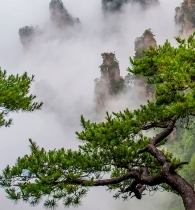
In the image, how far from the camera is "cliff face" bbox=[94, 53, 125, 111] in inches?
2299

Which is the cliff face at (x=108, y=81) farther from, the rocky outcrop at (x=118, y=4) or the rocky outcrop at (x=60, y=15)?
the rocky outcrop at (x=60, y=15)

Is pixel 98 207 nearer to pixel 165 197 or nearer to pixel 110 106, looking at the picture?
pixel 165 197

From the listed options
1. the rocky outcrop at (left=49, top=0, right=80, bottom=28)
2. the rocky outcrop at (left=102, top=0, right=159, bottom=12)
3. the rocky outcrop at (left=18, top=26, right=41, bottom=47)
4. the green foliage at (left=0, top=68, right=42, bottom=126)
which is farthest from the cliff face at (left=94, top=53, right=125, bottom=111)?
the rocky outcrop at (left=18, top=26, right=41, bottom=47)

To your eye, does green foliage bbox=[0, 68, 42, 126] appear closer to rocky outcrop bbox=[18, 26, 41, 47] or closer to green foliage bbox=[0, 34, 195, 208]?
green foliage bbox=[0, 34, 195, 208]

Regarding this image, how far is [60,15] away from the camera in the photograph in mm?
111625

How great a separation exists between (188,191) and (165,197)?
3536 centimetres

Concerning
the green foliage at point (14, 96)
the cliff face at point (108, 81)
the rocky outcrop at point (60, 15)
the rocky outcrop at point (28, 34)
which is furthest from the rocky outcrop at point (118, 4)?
the green foliage at point (14, 96)

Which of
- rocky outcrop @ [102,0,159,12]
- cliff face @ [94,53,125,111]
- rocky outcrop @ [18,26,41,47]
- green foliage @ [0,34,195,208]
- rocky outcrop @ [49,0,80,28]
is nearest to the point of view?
green foliage @ [0,34,195,208]

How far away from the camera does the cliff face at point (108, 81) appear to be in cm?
5839

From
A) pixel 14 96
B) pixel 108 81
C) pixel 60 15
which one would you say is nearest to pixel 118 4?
pixel 60 15

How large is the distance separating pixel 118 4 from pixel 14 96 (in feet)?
313

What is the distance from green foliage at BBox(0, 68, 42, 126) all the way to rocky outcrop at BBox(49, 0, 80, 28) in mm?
103591

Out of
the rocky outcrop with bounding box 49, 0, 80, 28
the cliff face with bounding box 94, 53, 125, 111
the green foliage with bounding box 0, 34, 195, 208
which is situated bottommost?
the green foliage with bounding box 0, 34, 195, 208

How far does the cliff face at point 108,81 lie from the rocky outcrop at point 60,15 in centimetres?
5434
